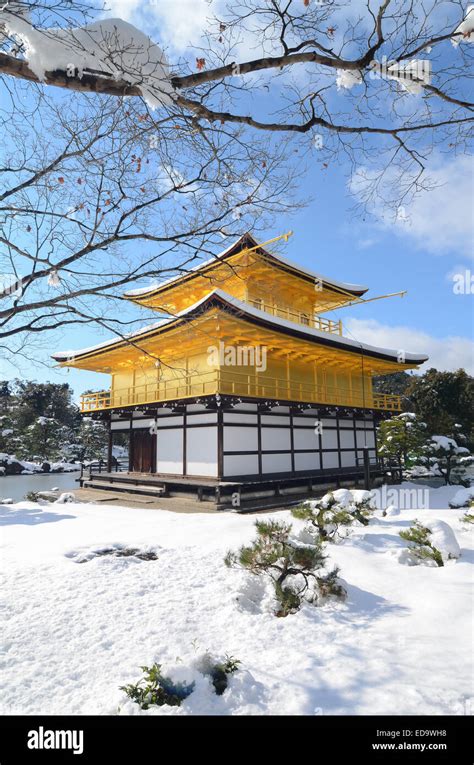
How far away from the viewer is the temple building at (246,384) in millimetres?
14469

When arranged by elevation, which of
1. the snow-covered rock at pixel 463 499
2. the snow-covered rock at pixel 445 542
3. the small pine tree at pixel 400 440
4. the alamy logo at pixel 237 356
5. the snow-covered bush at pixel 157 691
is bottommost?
the snow-covered rock at pixel 463 499

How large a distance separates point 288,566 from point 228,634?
137 centimetres

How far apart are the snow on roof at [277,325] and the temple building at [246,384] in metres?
0.07

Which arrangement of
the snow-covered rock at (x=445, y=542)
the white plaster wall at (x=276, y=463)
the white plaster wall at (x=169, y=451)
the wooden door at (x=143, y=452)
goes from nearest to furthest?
the snow-covered rock at (x=445, y=542) < the white plaster wall at (x=276, y=463) < the white plaster wall at (x=169, y=451) < the wooden door at (x=143, y=452)

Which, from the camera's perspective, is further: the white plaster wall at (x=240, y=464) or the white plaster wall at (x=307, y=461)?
the white plaster wall at (x=307, y=461)

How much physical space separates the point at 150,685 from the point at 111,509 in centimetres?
1020

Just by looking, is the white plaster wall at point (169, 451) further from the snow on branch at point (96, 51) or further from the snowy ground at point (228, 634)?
the snow on branch at point (96, 51)

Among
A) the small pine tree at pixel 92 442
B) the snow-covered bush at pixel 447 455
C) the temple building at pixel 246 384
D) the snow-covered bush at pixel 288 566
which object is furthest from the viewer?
the small pine tree at pixel 92 442

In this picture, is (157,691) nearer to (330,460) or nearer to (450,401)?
(330,460)

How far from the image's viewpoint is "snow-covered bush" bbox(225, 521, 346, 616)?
4883 mm

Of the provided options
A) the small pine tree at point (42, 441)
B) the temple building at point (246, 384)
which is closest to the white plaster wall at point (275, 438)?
the temple building at point (246, 384)
